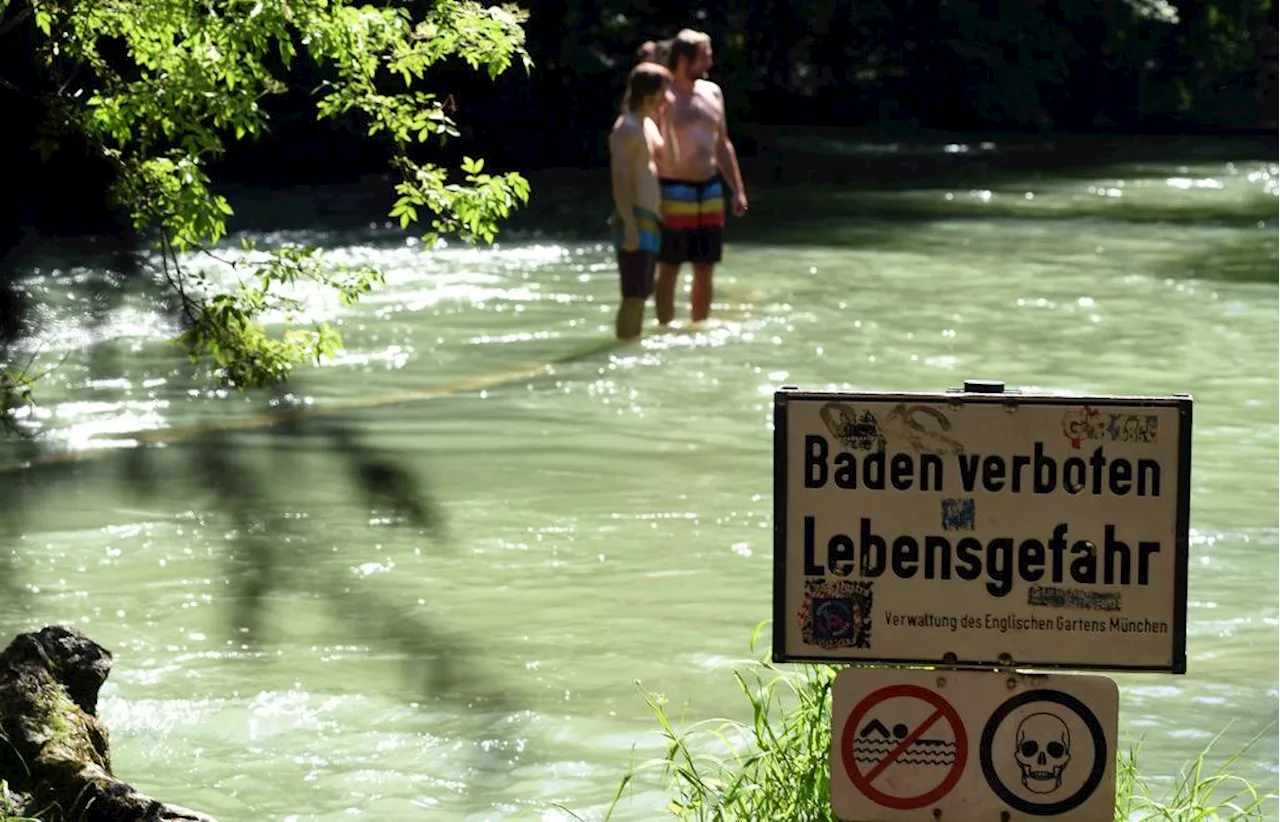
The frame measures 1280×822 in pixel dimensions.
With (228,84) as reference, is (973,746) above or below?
below

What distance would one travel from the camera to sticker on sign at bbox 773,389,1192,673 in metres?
3.79

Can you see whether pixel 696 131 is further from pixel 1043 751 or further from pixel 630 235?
pixel 1043 751

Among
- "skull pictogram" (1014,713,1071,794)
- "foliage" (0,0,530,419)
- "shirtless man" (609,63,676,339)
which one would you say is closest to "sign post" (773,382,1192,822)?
"skull pictogram" (1014,713,1071,794)

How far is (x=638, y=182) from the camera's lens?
13750 millimetres

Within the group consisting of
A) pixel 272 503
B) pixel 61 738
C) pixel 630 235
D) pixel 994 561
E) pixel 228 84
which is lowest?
pixel 272 503

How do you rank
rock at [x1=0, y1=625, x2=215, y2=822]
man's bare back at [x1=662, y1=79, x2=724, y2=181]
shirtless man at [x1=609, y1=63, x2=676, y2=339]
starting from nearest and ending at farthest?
rock at [x1=0, y1=625, x2=215, y2=822], shirtless man at [x1=609, y1=63, x2=676, y2=339], man's bare back at [x1=662, y1=79, x2=724, y2=181]

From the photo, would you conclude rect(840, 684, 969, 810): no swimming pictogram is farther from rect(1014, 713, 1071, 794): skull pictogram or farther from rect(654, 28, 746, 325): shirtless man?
rect(654, 28, 746, 325): shirtless man

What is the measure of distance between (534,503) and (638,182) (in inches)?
173

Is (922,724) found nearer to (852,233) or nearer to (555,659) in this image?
(555,659)

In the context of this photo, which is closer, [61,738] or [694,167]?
[61,738]

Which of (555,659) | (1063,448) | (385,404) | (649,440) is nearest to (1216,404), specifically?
(649,440)

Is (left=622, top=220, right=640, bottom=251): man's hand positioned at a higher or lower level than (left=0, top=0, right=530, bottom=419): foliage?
lower

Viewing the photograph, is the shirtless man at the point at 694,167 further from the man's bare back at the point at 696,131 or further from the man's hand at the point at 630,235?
the man's hand at the point at 630,235

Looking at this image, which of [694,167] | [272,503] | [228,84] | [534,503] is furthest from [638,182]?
[228,84]
